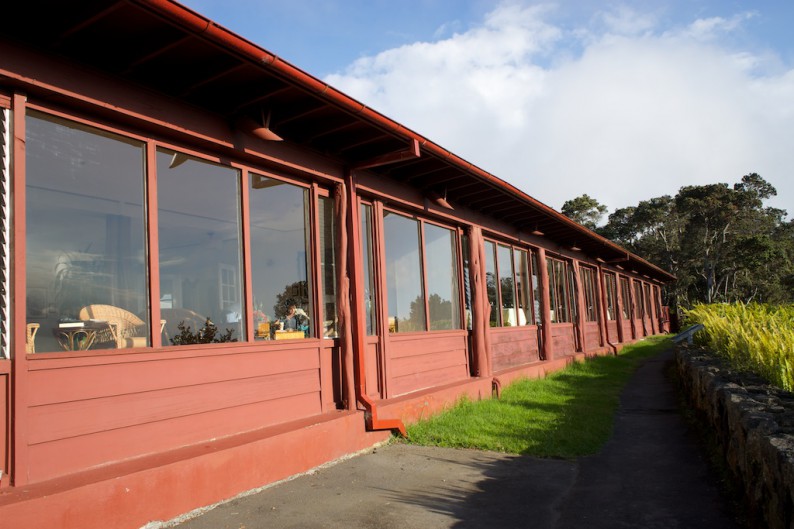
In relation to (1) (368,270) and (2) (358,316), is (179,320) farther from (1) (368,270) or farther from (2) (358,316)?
(1) (368,270)

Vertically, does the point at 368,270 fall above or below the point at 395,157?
below

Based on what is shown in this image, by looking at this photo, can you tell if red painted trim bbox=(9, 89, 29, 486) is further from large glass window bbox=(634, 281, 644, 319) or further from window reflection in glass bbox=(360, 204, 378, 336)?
large glass window bbox=(634, 281, 644, 319)

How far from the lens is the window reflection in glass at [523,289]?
12.5m

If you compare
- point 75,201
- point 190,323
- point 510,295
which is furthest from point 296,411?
point 510,295

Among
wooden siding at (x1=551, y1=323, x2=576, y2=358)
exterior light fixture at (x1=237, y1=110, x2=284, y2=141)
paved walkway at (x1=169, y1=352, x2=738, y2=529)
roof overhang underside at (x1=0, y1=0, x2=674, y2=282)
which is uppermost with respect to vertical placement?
roof overhang underside at (x1=0, y1=0, x2=674, y2=282)

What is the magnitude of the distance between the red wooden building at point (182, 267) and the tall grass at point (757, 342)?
11.9 feet

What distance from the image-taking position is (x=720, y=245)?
144 ft

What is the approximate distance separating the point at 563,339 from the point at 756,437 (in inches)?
429

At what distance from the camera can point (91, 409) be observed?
4.11 m

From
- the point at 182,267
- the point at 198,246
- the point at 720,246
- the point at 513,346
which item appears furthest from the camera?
the point at 720,246

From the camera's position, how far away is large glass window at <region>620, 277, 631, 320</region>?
23.6m

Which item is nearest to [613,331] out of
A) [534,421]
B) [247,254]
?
[534,421]

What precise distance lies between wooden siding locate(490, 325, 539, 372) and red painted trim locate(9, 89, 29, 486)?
7.89 meters

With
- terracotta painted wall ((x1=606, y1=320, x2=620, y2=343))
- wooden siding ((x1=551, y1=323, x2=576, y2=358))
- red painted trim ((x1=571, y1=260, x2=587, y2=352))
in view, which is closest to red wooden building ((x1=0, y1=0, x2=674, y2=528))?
wooden siding ((x1=551, y1=323, x2=576, y2=358))
